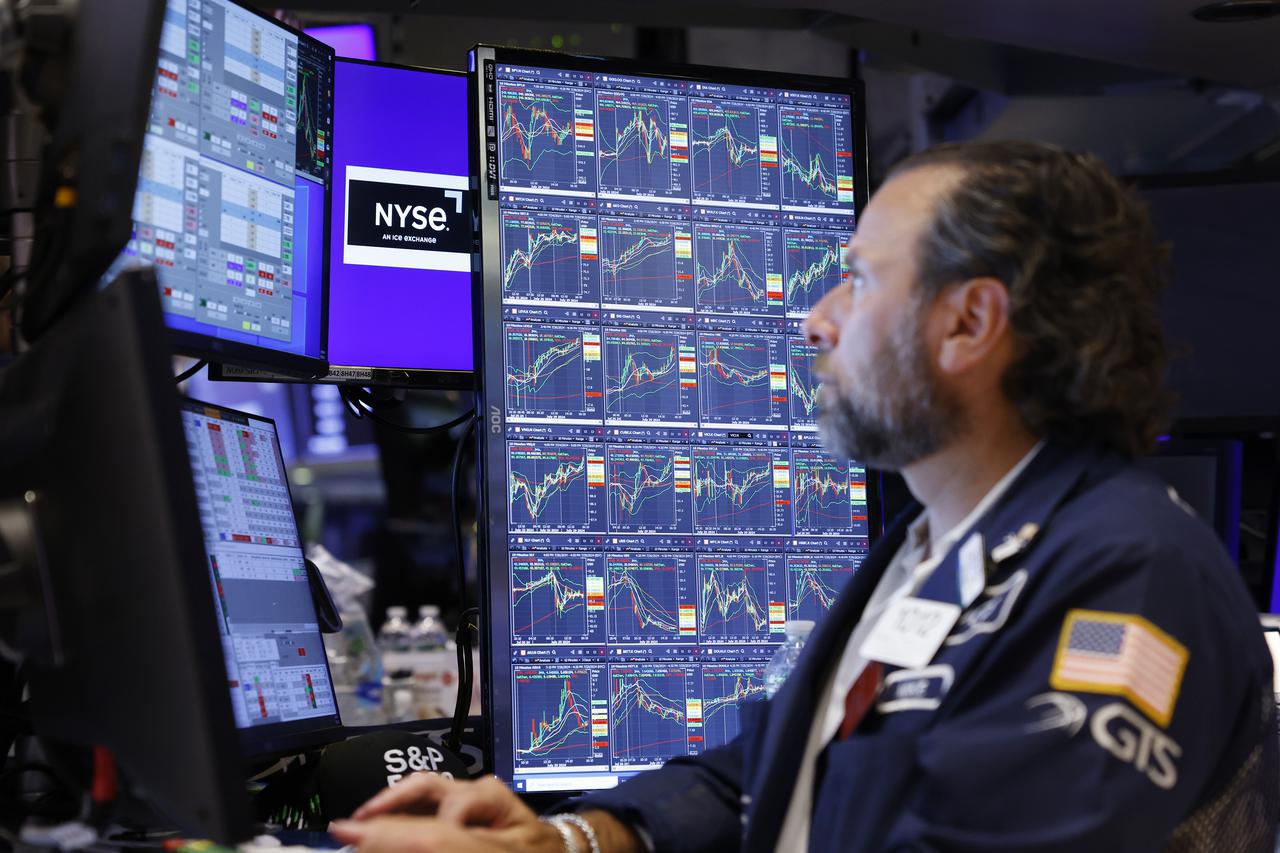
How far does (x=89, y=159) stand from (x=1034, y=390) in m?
0.87

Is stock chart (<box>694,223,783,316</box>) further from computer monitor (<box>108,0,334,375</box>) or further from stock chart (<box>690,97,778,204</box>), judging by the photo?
computer monitor (<box>108,0,334,375</box>)

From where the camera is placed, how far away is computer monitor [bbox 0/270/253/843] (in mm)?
845

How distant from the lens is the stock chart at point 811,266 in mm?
2074

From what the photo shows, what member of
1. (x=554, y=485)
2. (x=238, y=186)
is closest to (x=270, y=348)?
(x=238, y=186)

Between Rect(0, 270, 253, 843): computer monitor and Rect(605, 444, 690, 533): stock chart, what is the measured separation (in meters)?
1.07

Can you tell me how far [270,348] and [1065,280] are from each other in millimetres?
982

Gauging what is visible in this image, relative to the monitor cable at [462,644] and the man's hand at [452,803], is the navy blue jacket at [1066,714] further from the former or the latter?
the monitor cable at [462,644]

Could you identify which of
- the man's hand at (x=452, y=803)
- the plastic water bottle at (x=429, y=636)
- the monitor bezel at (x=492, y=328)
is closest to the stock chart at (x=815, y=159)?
the monitor bezel at (x=492, y=328)

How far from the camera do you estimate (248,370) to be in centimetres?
184

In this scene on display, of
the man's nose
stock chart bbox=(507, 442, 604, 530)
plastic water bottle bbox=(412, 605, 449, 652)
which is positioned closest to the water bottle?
plastic water bottle bbox=(412, 605, 449, 652)

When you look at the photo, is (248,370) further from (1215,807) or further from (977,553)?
(1215,807)

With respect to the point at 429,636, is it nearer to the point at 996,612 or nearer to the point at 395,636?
the point at 395,636

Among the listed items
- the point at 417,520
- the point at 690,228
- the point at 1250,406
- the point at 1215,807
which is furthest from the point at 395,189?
the point at 417,520

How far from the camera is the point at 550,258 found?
1.96 m
